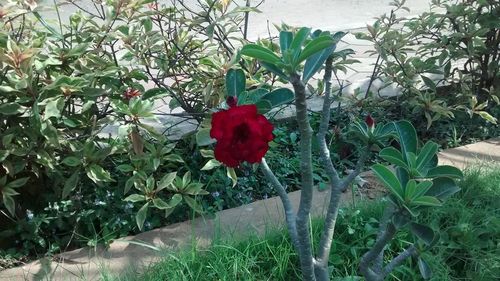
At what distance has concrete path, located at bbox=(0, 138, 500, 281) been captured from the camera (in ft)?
9.16

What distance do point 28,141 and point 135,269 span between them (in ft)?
2.70

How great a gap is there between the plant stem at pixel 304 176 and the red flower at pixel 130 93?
1369 millimetres

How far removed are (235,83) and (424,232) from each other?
768 millimetres

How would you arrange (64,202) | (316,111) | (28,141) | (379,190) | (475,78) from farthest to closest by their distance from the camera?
(475,78), (316,111), (379,190), (64,202), (28,141)

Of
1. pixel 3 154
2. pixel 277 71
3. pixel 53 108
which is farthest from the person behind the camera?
pixel 3 154

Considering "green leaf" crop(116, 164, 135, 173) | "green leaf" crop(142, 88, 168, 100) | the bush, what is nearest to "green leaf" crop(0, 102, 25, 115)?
"green leaf" crop(116, 164, 135, 173)

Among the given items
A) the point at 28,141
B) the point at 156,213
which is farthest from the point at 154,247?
the point at 28,141

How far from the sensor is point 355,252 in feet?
9.39

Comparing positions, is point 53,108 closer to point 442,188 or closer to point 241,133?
point 241,133

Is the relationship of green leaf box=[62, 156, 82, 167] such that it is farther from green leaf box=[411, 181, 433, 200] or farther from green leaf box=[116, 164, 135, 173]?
green leaf box=[411, 181, 433, 200]

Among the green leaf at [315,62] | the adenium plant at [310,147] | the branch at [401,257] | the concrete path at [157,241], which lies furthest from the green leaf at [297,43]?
the concrete path at [157,241]

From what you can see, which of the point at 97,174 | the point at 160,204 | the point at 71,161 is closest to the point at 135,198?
the point at 160,204

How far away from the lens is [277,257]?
2.77 meters

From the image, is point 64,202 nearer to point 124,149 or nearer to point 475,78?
point 124,149
